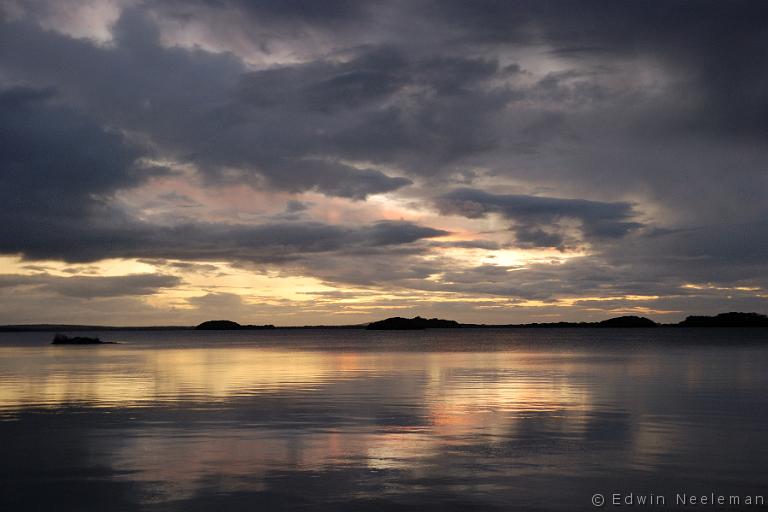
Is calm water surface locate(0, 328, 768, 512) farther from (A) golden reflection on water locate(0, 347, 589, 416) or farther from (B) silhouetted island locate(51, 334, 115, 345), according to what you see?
(B) silhouetted island locate(51, 334, 115, 345)

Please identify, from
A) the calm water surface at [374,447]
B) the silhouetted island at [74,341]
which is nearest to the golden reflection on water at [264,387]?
the calm water surface at [374,447]

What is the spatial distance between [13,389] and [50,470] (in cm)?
3032

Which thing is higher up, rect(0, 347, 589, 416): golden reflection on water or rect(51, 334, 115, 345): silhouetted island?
rect(0, 347, 589, 416): golden reflection on water

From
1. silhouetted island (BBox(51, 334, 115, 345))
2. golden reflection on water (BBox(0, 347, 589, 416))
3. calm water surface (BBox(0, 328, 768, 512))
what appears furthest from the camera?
silhouetted island (BBox(51, 334, 115, 345))

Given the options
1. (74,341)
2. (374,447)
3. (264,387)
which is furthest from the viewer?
(74,341)

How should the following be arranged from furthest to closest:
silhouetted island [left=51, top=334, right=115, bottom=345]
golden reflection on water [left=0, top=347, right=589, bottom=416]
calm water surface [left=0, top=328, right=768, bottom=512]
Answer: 1. silhouetted island [left=51, top=334, right=115, bottom=345]
2. golden reflection on water [left=0, top=347, right=589, bottom=416]
3. calm water surface [left=0, top=328, right=768, bottom=512]

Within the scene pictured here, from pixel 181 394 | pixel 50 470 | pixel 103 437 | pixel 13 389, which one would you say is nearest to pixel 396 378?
pixel 181 394

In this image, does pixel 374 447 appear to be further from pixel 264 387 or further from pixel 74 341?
pixel 74 341

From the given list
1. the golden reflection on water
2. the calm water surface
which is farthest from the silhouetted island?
the calm water surface

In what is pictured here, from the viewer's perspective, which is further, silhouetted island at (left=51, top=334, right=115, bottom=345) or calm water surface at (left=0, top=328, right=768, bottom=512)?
silhouetted island at (left=51, top=334, right=115, bottom=345)

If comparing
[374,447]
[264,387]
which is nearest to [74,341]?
[264,387]

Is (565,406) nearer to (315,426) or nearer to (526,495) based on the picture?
(315,426)

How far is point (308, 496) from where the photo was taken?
17.0m

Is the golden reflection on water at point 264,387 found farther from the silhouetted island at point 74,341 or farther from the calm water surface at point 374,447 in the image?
the silhouetted island at point 74,341
